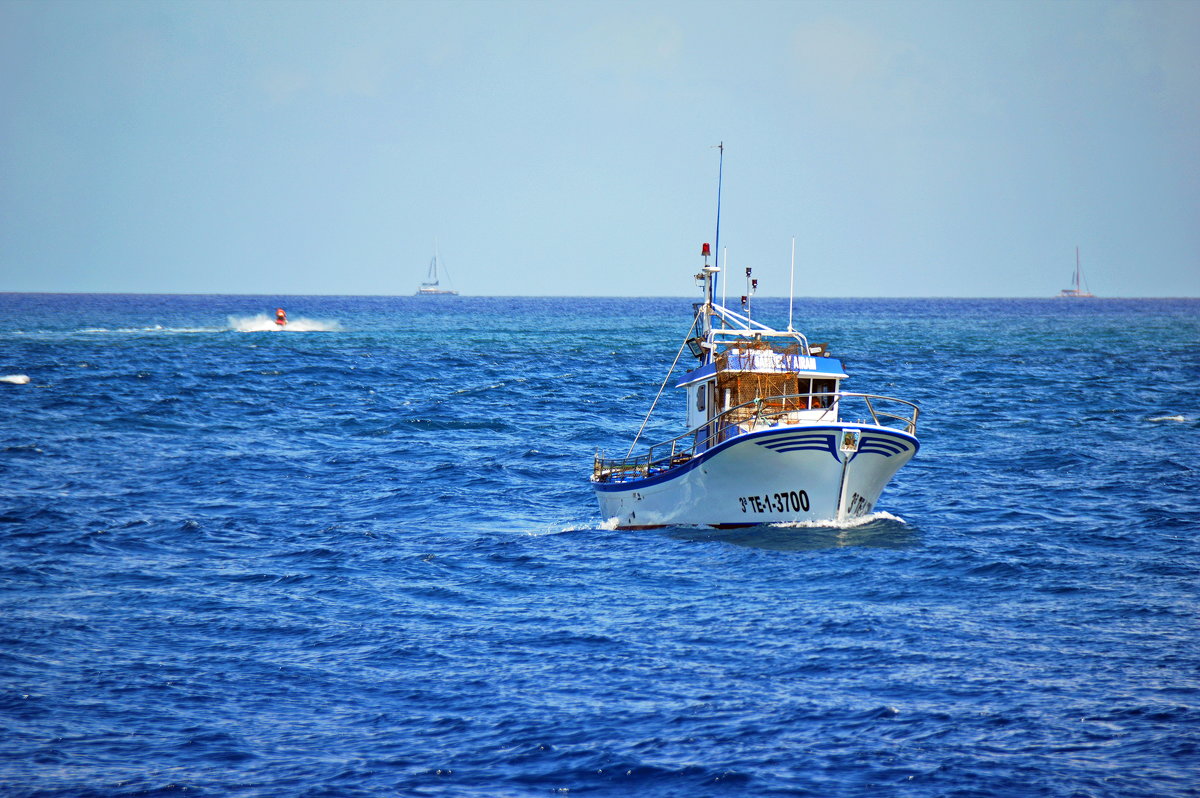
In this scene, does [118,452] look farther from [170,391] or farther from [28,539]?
[170,391]

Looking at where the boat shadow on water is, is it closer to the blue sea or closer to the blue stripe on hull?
the blue sea

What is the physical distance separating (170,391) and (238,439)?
20.5m

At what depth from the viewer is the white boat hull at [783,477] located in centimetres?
2994

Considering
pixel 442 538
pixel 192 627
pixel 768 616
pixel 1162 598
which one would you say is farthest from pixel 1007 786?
pixel 442 538

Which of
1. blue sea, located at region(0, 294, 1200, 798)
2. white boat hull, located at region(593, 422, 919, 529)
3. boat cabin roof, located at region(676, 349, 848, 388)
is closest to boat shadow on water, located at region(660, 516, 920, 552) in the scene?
blue sea, located at region(0, 294, 1200, 798)

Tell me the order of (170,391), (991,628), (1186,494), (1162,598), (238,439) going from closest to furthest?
(991,628), (1162,598), (1186,494), (238,439), (170,391)

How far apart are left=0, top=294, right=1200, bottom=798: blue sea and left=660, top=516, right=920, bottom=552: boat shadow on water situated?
0.42 ft

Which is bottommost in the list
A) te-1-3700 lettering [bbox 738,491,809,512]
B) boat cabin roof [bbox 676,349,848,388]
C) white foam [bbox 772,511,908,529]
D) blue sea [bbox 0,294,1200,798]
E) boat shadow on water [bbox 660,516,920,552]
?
blue sea [bbox 0,294,1200,798]

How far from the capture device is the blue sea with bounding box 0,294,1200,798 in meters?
17.1

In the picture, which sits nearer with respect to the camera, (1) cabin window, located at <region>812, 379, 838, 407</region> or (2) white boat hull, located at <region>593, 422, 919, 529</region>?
(2) white boat hull, located at <region>593, 422, 919, 529</region>

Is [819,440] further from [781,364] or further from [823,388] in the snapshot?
[823,388]

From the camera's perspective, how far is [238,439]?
53.3 meters

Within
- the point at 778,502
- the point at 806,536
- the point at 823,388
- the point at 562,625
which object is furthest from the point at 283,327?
the point at 562,625

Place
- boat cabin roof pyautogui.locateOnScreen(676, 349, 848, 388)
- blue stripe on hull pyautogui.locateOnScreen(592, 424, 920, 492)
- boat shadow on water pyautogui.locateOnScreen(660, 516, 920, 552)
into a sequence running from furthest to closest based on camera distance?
boat cabin roof pyautogui.locateOnScreen(676, 349, 848, 388) → boat shadow on water pyautogui.locateOnScreen(660, 516, 920, 552) → blue stripe on hull pyautogui.locateOnScreen(592, 424, 920, 492)
